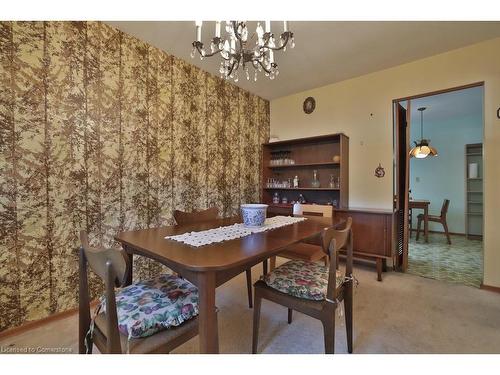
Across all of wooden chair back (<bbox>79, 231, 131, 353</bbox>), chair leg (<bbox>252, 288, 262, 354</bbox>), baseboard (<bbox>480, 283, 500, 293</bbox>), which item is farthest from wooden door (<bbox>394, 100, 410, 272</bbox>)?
wooden chair back (<bbox>79, 231, 131, 353</bbox>)

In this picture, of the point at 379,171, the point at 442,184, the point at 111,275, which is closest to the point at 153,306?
the point at 111,275

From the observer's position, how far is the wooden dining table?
833 millimetres

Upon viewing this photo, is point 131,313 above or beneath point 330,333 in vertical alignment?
above

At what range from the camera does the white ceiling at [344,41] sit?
205 centimetres

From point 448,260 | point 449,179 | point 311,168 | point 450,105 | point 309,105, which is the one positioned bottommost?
point 448,260

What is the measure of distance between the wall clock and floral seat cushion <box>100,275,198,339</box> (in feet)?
10.1

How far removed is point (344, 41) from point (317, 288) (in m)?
2.28

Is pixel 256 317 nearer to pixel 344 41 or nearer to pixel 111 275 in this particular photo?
pixel 111 275

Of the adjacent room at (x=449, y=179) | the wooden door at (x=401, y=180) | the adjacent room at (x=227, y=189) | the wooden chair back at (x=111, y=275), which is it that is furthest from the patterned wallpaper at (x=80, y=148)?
the adjacent room at (x=449, y=179)

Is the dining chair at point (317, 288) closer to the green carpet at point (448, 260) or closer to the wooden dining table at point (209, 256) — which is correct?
the wooden dining table at point (209, 256)

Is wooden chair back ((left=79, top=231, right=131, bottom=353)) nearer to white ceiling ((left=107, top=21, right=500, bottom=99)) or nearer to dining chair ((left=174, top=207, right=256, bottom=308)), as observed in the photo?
dining chair ((left=174, top=207, right=256, bottom=308))

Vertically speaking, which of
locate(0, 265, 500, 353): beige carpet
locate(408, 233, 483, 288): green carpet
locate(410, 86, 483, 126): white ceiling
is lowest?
locate(408, 233, 483, 288): green carpet

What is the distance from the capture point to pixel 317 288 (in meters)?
1.24
